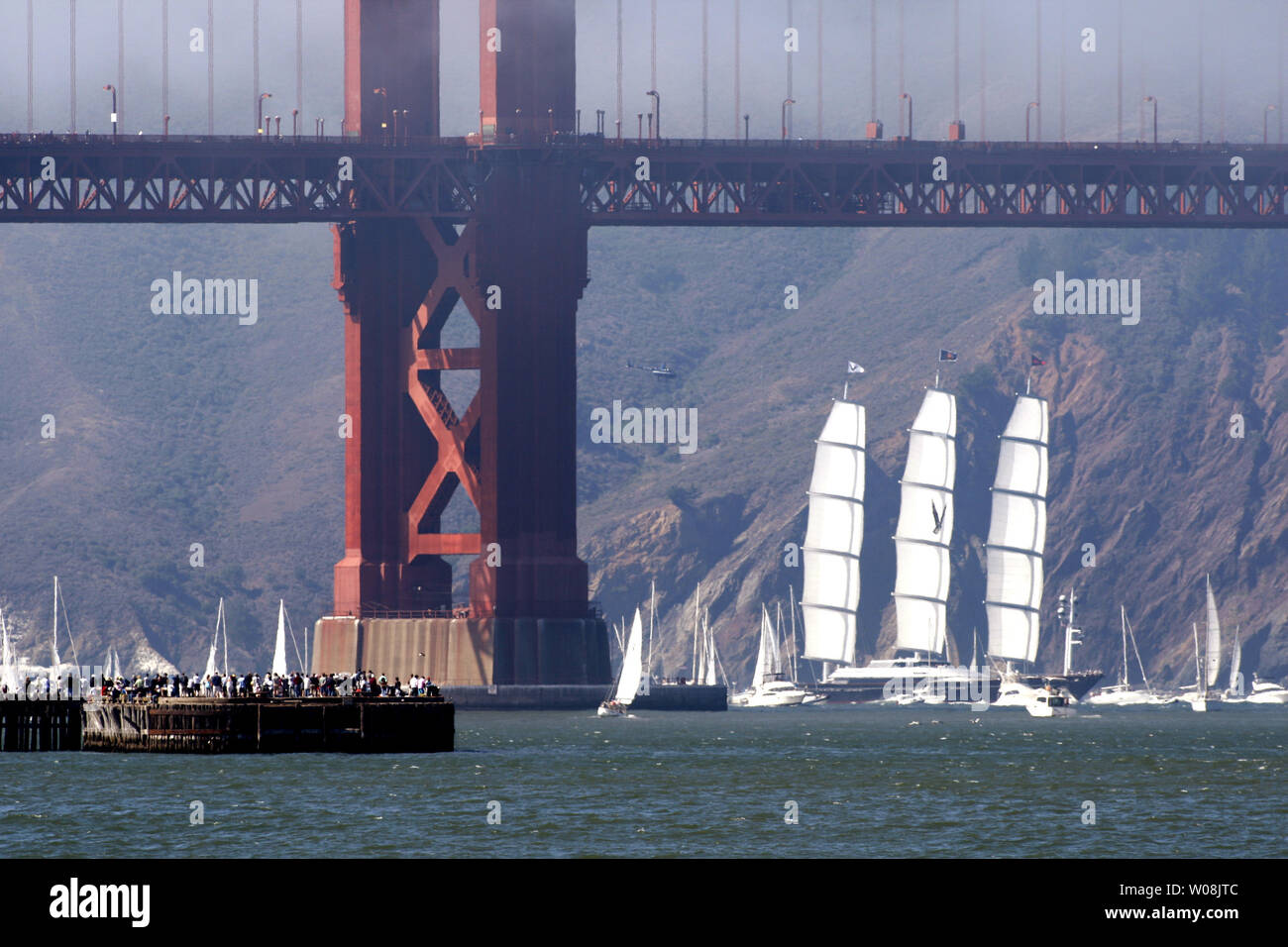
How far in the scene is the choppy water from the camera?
61.1 metres

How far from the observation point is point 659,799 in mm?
73812

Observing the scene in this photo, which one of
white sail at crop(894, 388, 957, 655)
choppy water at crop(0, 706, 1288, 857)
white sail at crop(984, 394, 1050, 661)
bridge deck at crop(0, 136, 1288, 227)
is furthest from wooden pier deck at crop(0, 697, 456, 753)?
white sail at crop(894, 388, 957, 655)

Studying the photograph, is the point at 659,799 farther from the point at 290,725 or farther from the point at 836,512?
the point at 836,512

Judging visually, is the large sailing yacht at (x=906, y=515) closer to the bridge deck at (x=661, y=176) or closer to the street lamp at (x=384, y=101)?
the bridge deck at (x=661, y=176)

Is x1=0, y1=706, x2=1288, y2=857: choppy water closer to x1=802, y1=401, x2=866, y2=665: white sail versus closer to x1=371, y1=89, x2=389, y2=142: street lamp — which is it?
x1=371, y1=89, x2=389, y2=142: street lamp

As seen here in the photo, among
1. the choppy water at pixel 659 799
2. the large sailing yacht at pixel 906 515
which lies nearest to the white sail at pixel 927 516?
the large sailing yacht at pixel 906 515

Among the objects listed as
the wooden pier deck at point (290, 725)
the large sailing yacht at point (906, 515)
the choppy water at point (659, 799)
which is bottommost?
the choppy water at point (659, 799)

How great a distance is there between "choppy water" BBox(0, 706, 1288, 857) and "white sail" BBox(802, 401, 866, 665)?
7584 centimetres

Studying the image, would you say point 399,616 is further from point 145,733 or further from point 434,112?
point 145,733

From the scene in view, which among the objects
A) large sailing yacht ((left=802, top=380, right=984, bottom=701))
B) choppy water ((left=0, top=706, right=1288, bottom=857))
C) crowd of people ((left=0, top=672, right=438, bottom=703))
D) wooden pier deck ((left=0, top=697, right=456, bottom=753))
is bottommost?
choppy water ((left=0, top=706, right=1288, bottom=857))

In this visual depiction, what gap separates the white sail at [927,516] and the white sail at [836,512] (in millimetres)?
3521

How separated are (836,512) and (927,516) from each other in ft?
22.2

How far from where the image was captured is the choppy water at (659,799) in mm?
61062
